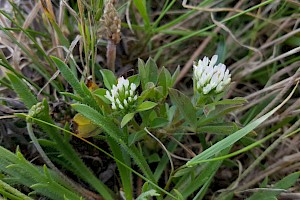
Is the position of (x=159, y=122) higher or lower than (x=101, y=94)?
lower

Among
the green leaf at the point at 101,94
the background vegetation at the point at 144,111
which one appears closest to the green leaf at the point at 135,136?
the background vegetation at the point at 144,111

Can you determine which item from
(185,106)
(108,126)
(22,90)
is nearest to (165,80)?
(185,106)

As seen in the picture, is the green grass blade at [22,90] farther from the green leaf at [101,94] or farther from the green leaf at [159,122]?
the green leaf at [159,122]

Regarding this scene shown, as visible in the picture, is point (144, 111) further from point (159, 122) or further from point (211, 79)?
point (211, 79)

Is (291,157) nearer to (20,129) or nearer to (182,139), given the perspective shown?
(182,139)

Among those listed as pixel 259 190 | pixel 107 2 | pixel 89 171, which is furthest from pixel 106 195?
pixel 107 2

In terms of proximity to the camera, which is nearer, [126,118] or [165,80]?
[126,118]

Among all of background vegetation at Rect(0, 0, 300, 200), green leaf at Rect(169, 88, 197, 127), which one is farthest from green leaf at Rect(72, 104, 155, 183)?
green leaf at Rect(169, 88, 197, 127)
